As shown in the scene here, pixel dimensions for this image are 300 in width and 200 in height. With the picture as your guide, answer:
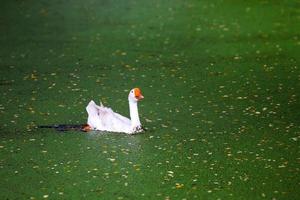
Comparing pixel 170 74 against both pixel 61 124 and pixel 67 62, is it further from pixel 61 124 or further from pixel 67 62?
pixel 61 124

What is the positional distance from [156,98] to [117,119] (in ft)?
3.71

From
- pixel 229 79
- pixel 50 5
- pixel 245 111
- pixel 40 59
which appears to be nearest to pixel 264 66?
pixel 229 79

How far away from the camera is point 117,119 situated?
6.77m

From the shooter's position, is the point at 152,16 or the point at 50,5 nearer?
the point at 152,16

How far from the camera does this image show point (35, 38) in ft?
34.5

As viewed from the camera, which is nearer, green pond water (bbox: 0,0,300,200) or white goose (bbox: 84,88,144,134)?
green pond water (bbox: 0,0,300,200)

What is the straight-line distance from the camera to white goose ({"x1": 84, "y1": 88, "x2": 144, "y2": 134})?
6703 mm

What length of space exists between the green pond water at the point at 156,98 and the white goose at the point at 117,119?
11cm

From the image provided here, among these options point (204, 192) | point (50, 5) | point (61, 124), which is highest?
point (50, 5)

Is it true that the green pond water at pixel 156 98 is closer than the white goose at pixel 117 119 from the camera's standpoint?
Yes

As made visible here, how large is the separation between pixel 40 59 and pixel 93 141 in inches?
118

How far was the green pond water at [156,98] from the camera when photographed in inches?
227

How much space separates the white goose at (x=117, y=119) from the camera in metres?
6.70

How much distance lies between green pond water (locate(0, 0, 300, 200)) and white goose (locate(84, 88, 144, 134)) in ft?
0.36
